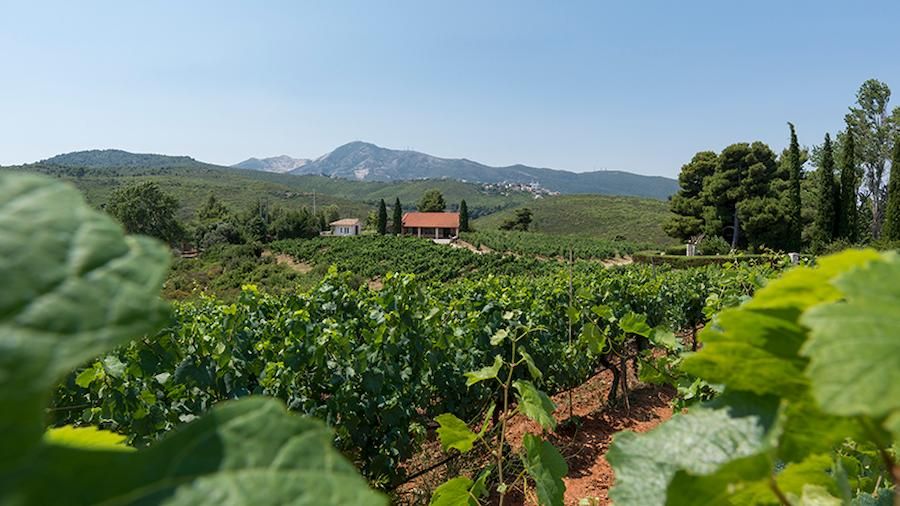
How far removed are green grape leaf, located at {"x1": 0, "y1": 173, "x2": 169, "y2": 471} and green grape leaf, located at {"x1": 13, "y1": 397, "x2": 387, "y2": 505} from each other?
0.04 metres

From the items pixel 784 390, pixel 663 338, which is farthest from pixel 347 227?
pixel 784 390

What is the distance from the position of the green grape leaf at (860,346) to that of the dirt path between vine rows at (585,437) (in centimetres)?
332

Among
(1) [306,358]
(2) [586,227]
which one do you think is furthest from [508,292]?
(2) [586,227]

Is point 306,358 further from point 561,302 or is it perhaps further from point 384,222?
point 384,222

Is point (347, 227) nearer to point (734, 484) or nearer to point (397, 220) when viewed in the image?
point (397, 220)

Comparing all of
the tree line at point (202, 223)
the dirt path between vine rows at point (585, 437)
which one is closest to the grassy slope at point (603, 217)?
the tree line at point (202, 223)

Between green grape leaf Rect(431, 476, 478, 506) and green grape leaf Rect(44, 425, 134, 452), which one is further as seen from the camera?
green grape leaf Rect(431, 476, 478, 506)

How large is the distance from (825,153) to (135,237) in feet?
124

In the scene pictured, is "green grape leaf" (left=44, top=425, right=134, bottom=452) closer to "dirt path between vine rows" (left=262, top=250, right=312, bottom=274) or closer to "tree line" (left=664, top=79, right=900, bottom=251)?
"tree line" (left=664, top=79, right=900, bottom=251)

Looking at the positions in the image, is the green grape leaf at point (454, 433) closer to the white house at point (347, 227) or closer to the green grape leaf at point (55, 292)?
the green grape leaf at point (55, 292)

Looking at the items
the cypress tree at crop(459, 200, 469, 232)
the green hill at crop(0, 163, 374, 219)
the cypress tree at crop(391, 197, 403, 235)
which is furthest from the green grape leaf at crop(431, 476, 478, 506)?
the green hill at crop(0, 163, 374, 219)

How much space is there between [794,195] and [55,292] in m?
39.1

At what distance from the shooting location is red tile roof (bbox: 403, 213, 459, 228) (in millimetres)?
66006

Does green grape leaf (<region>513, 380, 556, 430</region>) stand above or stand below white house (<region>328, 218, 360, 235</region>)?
above
